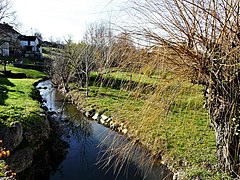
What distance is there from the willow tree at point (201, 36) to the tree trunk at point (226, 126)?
3 centimetres

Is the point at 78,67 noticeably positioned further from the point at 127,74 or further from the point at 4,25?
the point at 127,74

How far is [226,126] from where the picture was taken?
1.87 meters

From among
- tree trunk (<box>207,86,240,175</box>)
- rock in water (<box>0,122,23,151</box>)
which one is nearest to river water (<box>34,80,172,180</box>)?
rock in water (<box>0,122,23,151</box>)

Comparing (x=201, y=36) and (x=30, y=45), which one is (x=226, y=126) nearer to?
(x=201, y=36)

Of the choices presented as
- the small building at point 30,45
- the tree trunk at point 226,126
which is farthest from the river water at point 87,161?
the small building at point 30,45

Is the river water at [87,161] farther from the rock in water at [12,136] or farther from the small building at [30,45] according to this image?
the small building at [30,45]

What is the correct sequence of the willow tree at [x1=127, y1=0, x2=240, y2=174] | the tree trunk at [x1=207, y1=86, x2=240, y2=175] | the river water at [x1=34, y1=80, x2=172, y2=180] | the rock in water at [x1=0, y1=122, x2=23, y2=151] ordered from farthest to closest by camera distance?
the river water at [x1=34, y1=80, x2=172, y2=180] < the rock in water at [x1=0, y1=122, x2=23, y2=151] < the tree trunk at [x1=207, y1=86, x2=240, y2=175] < the willow tree at [x1=127, y1=0, x2=240, y2=174]

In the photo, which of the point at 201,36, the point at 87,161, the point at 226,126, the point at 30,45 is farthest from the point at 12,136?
the point at 30,45

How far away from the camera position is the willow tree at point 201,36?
1.45 metres

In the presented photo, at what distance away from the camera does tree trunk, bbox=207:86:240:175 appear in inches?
70.4

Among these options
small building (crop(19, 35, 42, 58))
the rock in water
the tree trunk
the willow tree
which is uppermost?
small building (crop(19, 35, 42, 58))

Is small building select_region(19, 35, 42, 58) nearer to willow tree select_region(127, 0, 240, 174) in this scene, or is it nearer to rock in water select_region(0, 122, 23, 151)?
rock in water select_region(0, 122, 23, 151)

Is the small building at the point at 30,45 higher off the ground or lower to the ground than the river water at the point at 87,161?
higher

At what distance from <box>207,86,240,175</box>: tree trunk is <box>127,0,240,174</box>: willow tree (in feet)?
0.09
